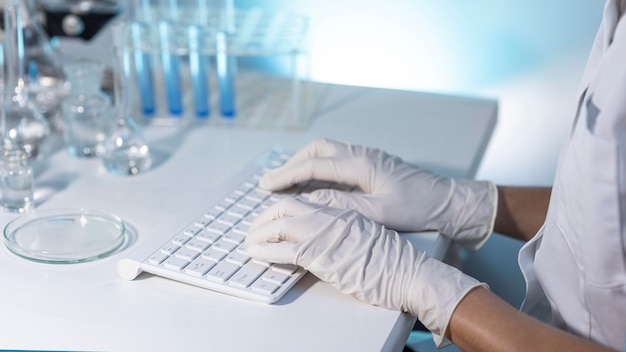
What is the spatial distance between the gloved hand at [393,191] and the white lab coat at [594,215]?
17cm

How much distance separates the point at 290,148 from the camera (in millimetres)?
1710

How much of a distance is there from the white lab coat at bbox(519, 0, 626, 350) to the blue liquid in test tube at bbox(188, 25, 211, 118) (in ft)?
2.82

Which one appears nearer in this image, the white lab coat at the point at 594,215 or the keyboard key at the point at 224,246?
the white lab coat at the point at 594,215

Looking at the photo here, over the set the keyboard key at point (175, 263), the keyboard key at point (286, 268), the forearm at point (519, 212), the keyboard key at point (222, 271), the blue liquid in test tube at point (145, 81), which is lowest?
the forearm at point (519, 212)

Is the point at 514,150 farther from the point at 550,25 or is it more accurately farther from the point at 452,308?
the point at 452,308

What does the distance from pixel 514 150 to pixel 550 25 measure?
0.38m

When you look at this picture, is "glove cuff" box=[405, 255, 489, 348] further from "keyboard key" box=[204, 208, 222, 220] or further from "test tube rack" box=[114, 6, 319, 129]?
"test tube rack" box=[114, 6, 319, 129]

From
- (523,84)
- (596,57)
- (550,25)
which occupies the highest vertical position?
(596,57)

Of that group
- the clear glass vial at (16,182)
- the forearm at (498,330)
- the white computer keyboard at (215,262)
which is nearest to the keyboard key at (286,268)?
the white computer keyboard at (215,262)

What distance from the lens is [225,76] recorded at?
1.82 meters

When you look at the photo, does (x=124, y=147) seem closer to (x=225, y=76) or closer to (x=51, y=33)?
(x=225, y=76)

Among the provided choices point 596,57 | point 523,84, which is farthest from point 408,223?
point 523,84

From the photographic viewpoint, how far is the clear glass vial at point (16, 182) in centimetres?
137

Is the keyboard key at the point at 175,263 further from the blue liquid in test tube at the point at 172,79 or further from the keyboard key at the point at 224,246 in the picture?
the blue liquid in test tube at the point at 172,79
